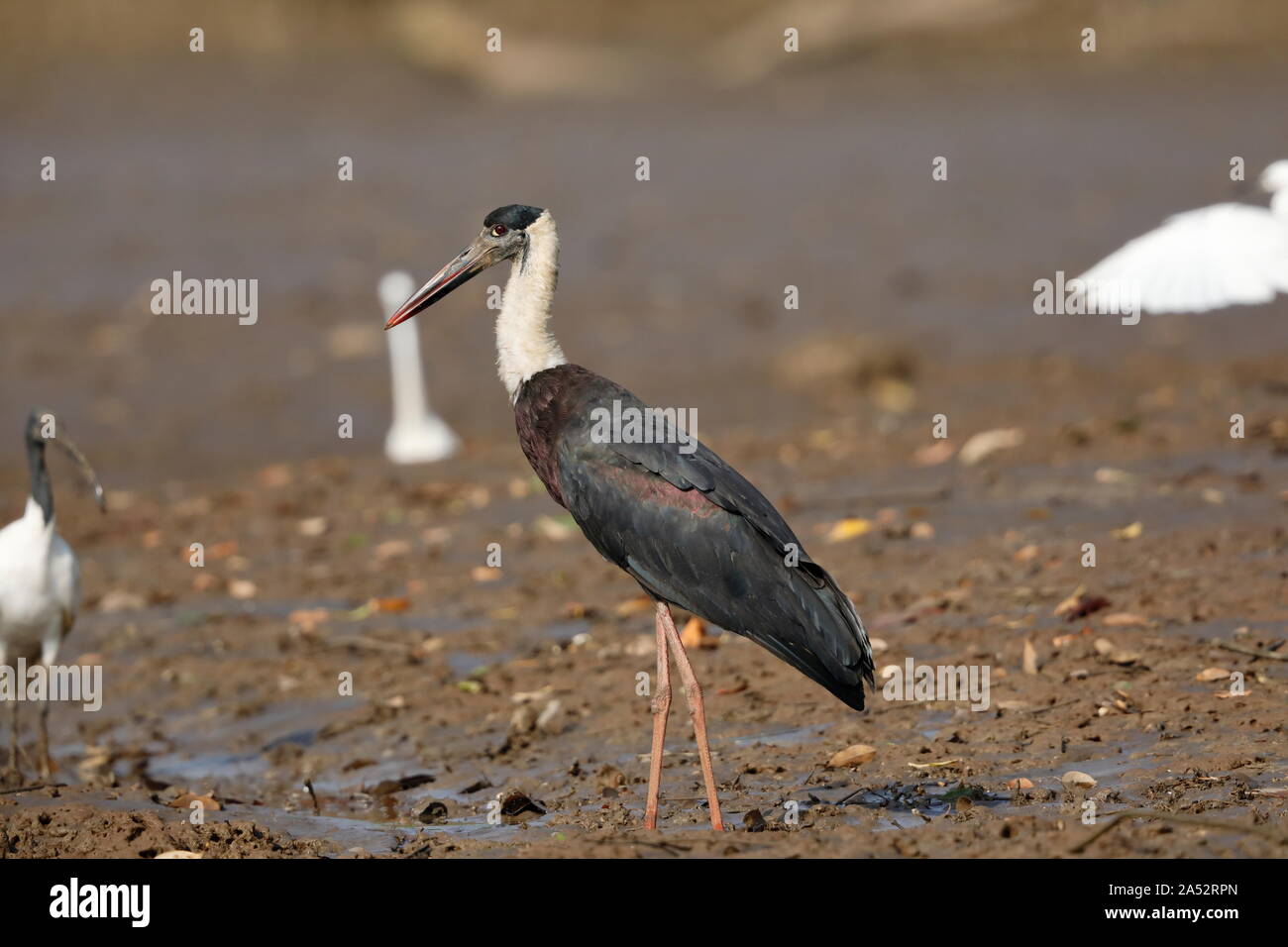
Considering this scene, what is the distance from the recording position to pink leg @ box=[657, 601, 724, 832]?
5848 mm

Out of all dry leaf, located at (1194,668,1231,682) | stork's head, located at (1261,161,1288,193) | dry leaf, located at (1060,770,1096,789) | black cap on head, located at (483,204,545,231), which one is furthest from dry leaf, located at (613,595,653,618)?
stork's head, located at (1261,161,1288,193)

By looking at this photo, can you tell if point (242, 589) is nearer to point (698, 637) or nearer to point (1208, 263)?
point (698, 637)

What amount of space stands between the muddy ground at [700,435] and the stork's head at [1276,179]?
67.1 inches

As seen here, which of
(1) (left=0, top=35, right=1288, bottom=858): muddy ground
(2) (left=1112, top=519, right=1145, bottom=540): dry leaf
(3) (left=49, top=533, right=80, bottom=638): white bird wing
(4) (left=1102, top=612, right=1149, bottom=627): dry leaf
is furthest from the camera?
(2) (left=1112, top=519, right=1145, bottom=540): dry leaf

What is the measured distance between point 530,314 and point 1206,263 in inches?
114

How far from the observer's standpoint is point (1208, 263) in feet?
23.9

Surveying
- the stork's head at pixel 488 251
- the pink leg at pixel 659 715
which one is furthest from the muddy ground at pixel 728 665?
the stork's head at pixel 488 251

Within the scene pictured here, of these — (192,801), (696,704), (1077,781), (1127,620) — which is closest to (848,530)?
(1127,620)

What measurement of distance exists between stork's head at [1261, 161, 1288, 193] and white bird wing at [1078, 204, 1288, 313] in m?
0.12

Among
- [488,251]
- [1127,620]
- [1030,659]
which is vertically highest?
[488,251]

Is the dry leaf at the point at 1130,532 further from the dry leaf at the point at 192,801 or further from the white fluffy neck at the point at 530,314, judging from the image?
the dry leaf at the point at 192,801

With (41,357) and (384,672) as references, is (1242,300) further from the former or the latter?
(41,357)

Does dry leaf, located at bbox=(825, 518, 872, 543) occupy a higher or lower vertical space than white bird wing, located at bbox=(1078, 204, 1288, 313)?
lower

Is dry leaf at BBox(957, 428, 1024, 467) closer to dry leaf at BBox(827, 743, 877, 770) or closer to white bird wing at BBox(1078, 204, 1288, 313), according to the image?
white bird wing at BBox(1078, 204, 1288, 313)
